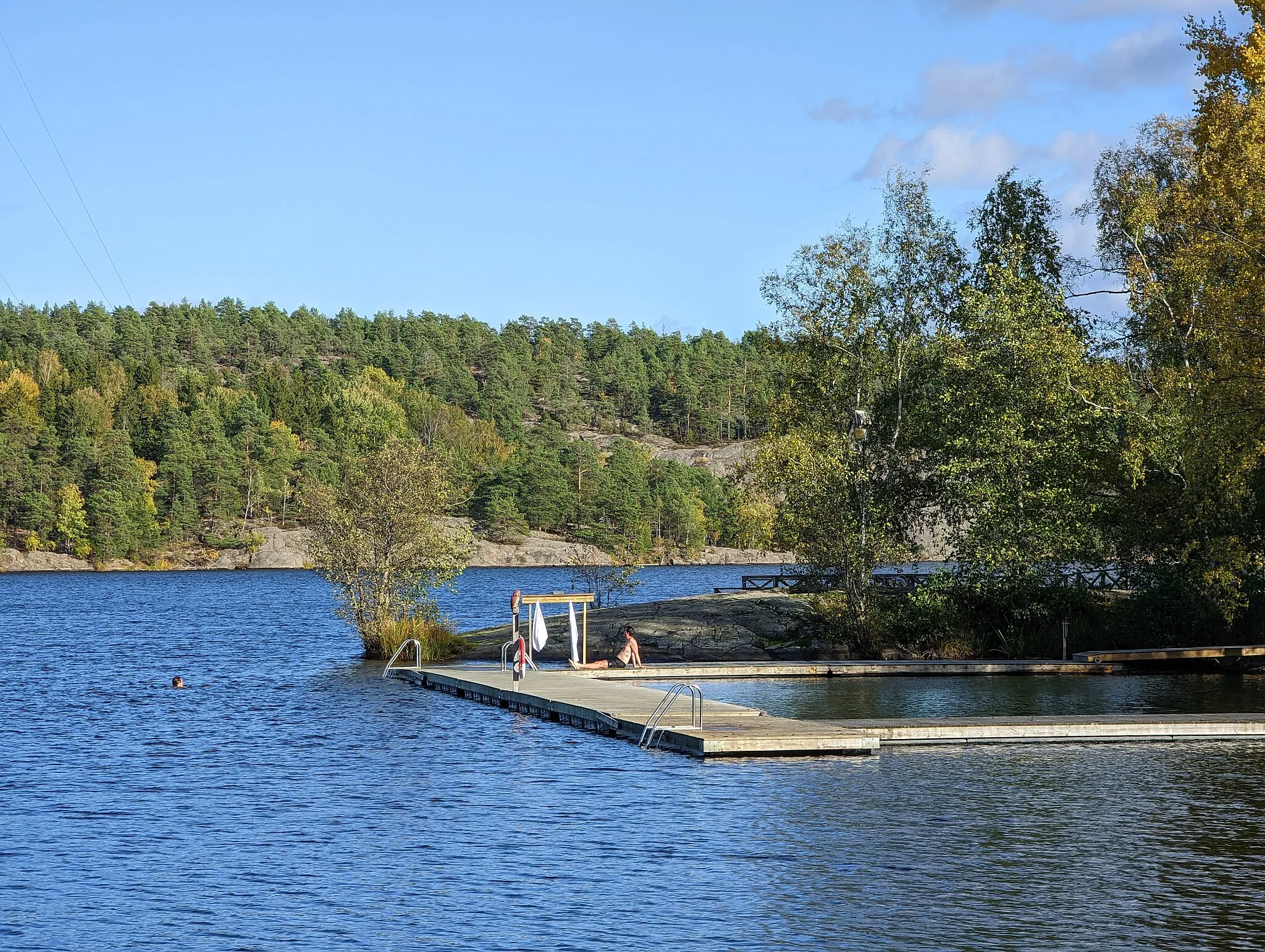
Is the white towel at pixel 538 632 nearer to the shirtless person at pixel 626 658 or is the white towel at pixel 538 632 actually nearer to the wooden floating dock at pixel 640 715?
the wooden floating dock at pixel 640 715

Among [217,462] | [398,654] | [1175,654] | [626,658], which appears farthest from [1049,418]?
[217,462]

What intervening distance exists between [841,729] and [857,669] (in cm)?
1337

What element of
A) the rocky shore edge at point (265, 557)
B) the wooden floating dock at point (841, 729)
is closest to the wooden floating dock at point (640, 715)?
the wooden floating dock at point (841, 729)

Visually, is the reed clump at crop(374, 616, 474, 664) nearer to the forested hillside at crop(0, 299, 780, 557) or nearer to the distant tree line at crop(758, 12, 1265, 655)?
the distant tree line at crop(758, 12, 1265, 655)

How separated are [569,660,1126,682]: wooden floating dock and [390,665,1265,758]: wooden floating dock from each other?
670 cm

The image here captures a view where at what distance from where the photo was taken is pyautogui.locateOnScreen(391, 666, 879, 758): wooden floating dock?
Result: 25719 mm

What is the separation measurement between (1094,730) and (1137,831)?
8.49 metres

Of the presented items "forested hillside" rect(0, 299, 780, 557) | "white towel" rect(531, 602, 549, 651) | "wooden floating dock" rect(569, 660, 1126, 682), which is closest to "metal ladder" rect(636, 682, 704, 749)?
"white towel" rect(531, 602, 549, 651)

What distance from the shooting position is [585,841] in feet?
63.4

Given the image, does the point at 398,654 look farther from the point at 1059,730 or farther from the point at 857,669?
the point at 1059,730

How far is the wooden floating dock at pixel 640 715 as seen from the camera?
25.7m

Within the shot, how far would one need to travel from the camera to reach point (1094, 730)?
90.2 ft

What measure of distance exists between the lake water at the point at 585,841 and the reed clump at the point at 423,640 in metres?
10.1

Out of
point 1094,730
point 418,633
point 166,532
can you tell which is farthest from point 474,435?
point 1094,730
